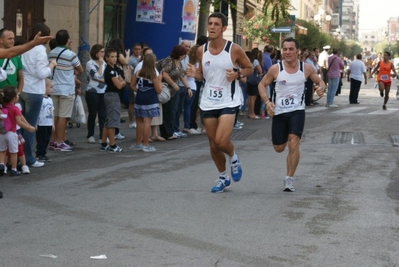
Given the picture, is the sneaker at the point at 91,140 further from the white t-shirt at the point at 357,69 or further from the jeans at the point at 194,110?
the white t-shirt at the point at 357,69

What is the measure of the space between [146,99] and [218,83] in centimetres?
487

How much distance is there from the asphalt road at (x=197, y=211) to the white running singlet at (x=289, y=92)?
87 cm

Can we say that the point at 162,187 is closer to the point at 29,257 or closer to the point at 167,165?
the point at 167,165

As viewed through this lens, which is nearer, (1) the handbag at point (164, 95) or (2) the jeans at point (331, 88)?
(1) the handbag at point (164, 95)

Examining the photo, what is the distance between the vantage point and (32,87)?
39.0 feet

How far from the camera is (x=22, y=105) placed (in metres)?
11.9

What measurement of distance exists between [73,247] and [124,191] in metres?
2.94

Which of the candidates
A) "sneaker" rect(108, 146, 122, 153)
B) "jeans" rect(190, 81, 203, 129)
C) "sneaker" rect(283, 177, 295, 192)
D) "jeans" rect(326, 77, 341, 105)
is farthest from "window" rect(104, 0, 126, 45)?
"sneaker" rect(283, 177, 295, 192)

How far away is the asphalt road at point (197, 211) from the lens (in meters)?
6.52

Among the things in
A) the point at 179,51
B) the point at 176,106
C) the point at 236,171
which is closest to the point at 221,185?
the point at 236,171

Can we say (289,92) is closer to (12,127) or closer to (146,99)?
(12,127)

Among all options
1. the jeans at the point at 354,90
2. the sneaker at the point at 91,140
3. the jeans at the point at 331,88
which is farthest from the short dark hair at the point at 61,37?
the jeans at the point at 354,90

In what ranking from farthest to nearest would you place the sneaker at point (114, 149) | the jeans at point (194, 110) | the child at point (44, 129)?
1. the jeans at point (194, 110)
2. the sneaker at point (114, 149)
3. the child at point (44, 129)

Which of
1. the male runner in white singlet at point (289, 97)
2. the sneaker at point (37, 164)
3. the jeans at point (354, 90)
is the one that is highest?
the male runner in white singlet at point (289, 97)
